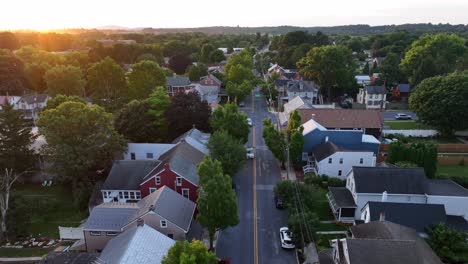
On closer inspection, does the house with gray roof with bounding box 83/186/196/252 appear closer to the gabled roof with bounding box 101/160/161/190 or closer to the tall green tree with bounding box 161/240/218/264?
the gabled roof with bounding box 101/160/161/190

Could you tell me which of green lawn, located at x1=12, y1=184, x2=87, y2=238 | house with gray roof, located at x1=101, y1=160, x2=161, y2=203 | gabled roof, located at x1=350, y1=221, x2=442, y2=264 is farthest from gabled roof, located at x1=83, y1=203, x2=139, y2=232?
gabled roof, located at x1=350, y1=221, x2=442, y2=264

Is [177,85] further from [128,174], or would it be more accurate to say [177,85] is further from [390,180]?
Result: [390,180]

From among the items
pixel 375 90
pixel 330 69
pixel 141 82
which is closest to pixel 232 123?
pixel 141 82

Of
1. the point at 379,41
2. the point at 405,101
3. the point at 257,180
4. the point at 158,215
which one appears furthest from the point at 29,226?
the point at 379,41

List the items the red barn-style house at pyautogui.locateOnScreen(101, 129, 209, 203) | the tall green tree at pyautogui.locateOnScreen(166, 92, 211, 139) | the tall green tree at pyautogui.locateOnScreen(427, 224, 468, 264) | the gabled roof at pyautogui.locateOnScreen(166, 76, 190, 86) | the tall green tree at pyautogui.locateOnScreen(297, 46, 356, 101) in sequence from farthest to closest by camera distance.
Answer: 1. the gabled roof at pyautogui.locateOnScreen(166, 76, 190, 86)
2. the tall green tree at pyautogui.locateOnScreen(297, 46, 356, 101)
3. the tall green tree at pyautogui.locateOnScreen(166, 92, 211, 139)
4. the red barn-style house at pyautogui.locateOnScreen(101, 129, 209, 203)
5. the tall green tree at pyautogui.locateOnScreen(427, 224, 468, 264)

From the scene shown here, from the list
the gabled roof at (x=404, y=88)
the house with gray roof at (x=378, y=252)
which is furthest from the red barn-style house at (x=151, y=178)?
the gabled roof at (x=404, y=88)

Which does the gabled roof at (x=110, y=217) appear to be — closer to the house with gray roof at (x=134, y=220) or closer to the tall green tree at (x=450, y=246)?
the house with gray roof at (x=134, y=220)

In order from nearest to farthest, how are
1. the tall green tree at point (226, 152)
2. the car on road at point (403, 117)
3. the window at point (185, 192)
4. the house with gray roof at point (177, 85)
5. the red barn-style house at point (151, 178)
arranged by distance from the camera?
the red barn-style house at point (151, 178) < the window at point (185, 192) < the tall green tree at point (226, 152) < the car on road at point (403, 117) < the house with gray roof at point (177, 85)
